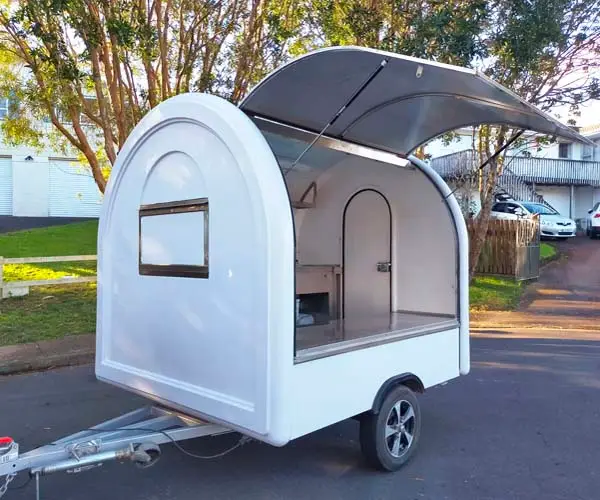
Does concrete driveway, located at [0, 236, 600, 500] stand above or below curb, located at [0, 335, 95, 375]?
below

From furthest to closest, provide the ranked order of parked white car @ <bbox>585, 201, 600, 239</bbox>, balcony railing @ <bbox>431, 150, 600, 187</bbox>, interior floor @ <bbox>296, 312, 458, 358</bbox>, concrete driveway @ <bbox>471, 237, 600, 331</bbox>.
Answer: balcony railing @ <bbox>431, 150, 600, 187</bbox>
parked white car @ <bbox>585, 201, 600, 239</bbox>
concrete driveway @ <bbox>471, 237, 600, 331</bbox>
interior floor @ <bbox>296, 312, 458, 358</bbox>

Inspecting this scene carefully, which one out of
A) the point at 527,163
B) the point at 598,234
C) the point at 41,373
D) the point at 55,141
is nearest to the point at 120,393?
the point at 41,373

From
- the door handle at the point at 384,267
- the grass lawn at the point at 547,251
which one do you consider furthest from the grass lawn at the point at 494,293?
the door handle at the point at 384,267

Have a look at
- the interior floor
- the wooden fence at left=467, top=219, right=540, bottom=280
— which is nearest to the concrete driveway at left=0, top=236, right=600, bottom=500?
the interior floor

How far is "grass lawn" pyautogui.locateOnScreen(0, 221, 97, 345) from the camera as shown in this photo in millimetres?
9750

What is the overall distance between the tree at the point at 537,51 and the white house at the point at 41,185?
20.0 metres

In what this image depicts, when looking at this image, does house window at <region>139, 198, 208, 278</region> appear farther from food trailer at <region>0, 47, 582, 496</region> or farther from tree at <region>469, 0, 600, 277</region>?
tree at <region>469, 0, 600, 277</region>

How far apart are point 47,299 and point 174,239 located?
8719 mm

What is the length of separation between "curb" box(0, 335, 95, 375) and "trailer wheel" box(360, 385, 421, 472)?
17.4 feet

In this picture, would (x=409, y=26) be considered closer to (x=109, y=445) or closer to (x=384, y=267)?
(x=384, y=267)

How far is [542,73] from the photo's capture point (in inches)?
469

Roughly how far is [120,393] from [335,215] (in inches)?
123

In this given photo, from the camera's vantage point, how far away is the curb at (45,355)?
7891mm

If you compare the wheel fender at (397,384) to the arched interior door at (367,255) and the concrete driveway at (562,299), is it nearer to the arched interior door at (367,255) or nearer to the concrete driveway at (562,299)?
the arched interior door at (367,255)
